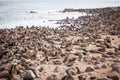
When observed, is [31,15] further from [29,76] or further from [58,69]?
[29,76]

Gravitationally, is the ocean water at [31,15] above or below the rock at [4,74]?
above

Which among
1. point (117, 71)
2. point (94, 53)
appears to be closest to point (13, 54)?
point (94, 53)

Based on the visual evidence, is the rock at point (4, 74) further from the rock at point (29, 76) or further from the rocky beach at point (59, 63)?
the rock at point (29, 76)

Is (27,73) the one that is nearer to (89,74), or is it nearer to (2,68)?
(2,68)

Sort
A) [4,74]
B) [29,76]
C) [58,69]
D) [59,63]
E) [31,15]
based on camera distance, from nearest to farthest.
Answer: [29,76] → [4,74] → [58,69] → [59,63] → [31,15]

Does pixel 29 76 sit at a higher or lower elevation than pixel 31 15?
lower

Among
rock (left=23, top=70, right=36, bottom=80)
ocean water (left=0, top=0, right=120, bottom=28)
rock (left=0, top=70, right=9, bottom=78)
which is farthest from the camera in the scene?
ocean water (left=0, top=0, right=120, bottom=28)

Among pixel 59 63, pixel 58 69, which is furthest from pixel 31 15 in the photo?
pixel 58 69

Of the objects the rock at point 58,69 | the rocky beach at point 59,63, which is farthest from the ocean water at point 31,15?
the rock at point 58,69

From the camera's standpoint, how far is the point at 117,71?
247 inches

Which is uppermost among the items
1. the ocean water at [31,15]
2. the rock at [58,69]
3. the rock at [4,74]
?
the ocean water at [31,15]

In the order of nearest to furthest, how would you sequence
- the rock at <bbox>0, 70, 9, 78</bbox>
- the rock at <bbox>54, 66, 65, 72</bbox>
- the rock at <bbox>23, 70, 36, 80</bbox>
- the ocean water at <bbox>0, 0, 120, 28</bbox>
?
the rock at <bbox>23, 70, 36, 80</bbox>
the rock at <bbox>0, 70, 9, 78</bbox>
the rock at <bbox>54, 66, 65, 72</bbox>
the ocean water at <bbox>0, 0, 120, 28</bbox>

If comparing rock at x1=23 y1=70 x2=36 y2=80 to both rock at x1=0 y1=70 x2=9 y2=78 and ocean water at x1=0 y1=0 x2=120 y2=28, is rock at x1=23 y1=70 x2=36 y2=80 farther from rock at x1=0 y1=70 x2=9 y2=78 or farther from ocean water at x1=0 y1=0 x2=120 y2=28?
ocean water at x1=0 y1=0 x2=120 y2=28

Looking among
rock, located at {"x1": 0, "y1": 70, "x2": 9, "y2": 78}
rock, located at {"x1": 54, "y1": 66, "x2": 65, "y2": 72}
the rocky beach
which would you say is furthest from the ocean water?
rock, located at {"x1": 0, "y1": 70, "x2": 9, "y2": 78}
